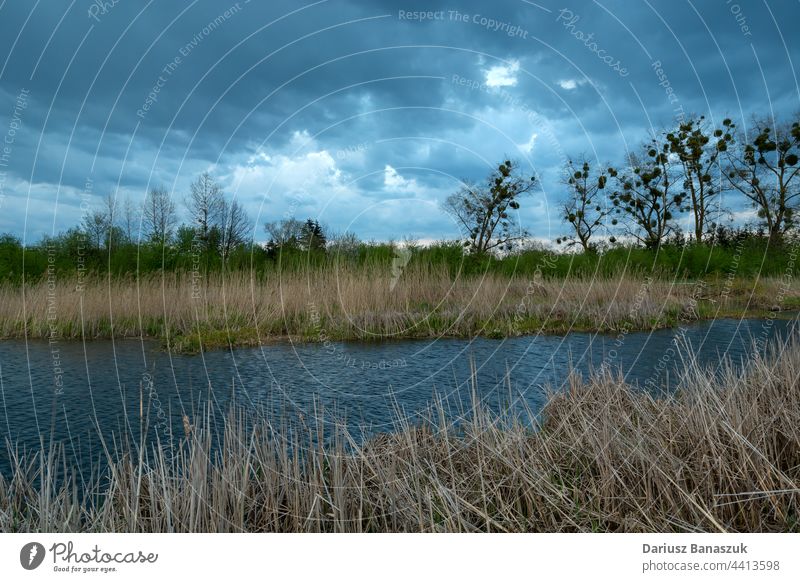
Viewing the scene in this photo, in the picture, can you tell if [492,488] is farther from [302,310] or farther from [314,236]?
[314,236]

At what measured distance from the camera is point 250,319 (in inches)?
495

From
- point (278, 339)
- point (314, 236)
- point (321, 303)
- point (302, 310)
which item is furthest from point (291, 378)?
point (314, 236)

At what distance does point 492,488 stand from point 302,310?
9.69m

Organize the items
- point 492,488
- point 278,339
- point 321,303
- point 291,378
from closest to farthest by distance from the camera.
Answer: point 492,488 < point 291,378 < point 278,339 < point 321,303

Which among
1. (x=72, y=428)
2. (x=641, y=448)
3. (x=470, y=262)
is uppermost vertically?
(x=470, y=262)

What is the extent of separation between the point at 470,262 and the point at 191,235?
840cm

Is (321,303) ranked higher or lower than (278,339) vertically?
higher

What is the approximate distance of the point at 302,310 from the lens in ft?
42.9

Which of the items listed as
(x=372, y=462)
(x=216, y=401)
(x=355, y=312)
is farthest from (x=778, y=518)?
(x=355, y=312)

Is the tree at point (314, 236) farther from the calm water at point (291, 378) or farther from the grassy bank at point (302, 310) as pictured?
the calm water at point (291, 378)

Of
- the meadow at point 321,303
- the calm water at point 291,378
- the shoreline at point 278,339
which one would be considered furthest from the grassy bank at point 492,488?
the meadow at point 321,303

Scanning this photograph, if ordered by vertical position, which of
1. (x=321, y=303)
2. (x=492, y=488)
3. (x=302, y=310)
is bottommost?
(x=492, y=488)

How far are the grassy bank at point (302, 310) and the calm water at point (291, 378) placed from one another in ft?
2.52

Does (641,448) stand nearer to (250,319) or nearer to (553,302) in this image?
(250,319)
